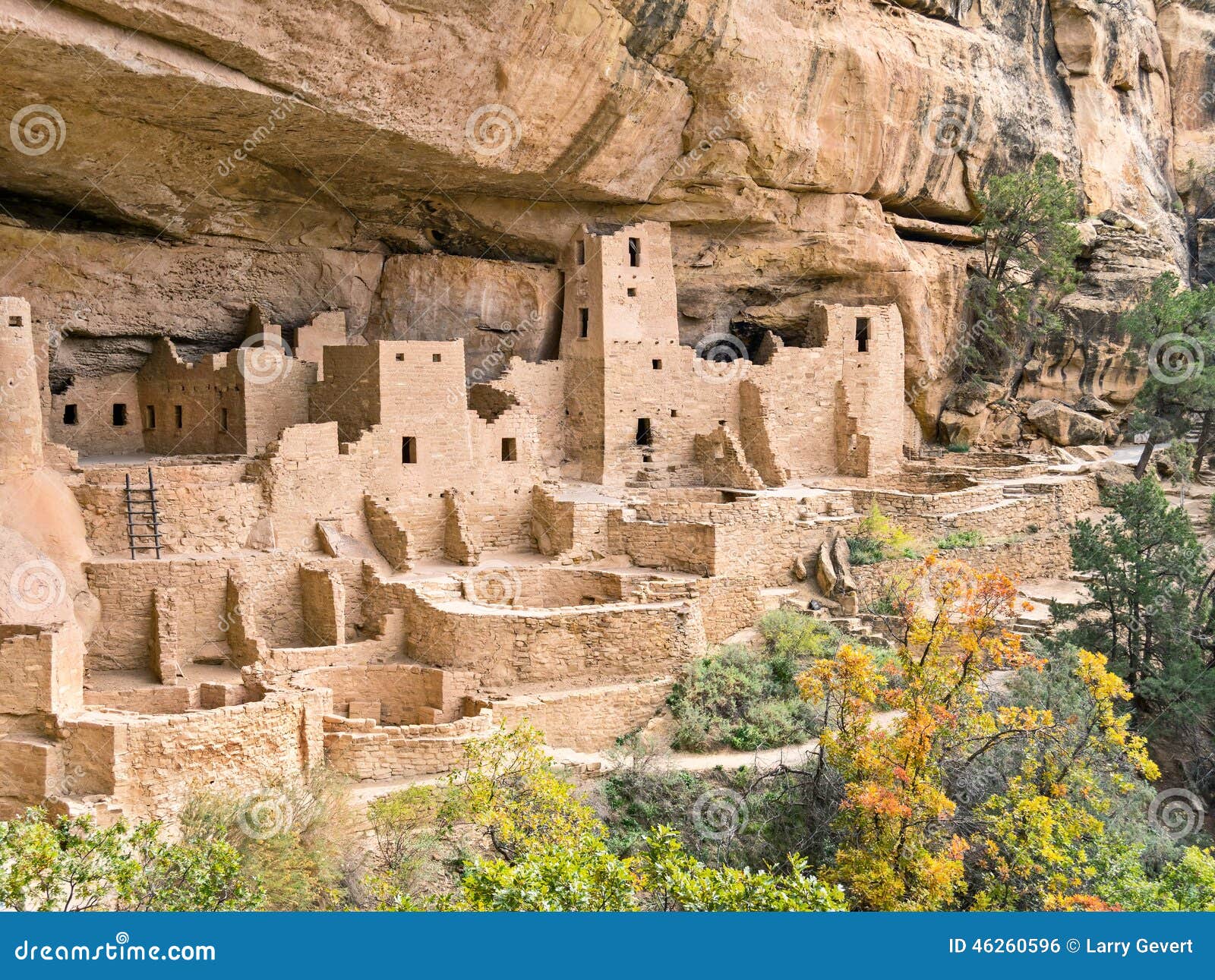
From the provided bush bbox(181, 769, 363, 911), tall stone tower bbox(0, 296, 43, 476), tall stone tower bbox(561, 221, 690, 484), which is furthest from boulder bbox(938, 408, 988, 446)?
tall stone tower bbox(0, 296, 43, 476)

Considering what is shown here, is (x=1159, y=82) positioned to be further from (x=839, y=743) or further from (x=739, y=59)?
(x=839, y=743)

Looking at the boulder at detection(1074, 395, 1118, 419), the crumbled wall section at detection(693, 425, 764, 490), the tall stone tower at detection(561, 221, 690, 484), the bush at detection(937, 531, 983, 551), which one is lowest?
the bush at detection(937, 531, 983, 551)

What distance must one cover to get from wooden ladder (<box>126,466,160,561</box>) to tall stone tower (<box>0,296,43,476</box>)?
1.16 meters

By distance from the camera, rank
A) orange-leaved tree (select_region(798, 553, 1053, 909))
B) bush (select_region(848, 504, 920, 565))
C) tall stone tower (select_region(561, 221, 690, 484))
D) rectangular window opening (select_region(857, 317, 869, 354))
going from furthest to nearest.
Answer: rectangular window opening (select_region(857, 317, 869, 354)), tall stone tower (select_region(561, 221, 690, 484)), bush (select_region(848, 504, 920, 565)), orange-leaved tree (select_region(798, 553, 1053, 909))

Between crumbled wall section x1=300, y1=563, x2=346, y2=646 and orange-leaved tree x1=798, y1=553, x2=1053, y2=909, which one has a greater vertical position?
crumbled wall section x1=300, y1=563, x2=346, y2=646

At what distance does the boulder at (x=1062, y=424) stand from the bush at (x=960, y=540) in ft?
24.1

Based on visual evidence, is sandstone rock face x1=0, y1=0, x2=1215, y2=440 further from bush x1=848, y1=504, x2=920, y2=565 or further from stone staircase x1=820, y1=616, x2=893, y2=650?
stone staircase x1=820, y1=616, x2=893, y2=650

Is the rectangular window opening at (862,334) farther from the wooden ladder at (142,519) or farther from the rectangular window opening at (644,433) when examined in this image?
the wooden ladder at (142,519)

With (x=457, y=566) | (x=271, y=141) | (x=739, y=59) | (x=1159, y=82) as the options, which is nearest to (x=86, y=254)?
(x=271, y=141)

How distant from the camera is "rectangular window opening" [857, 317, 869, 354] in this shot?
24859 millimetres

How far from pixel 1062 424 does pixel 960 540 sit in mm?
8116

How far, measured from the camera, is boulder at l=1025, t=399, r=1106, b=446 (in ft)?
91.3

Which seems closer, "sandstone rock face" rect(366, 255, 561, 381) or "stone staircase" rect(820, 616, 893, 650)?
"stone staircase" rect(820, 616, 893, 650)

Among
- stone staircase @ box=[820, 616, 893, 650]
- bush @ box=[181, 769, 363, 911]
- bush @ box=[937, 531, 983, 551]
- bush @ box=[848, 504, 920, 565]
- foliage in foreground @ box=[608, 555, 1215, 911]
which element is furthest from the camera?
bush @ box=[937, 531, 983, 551]
